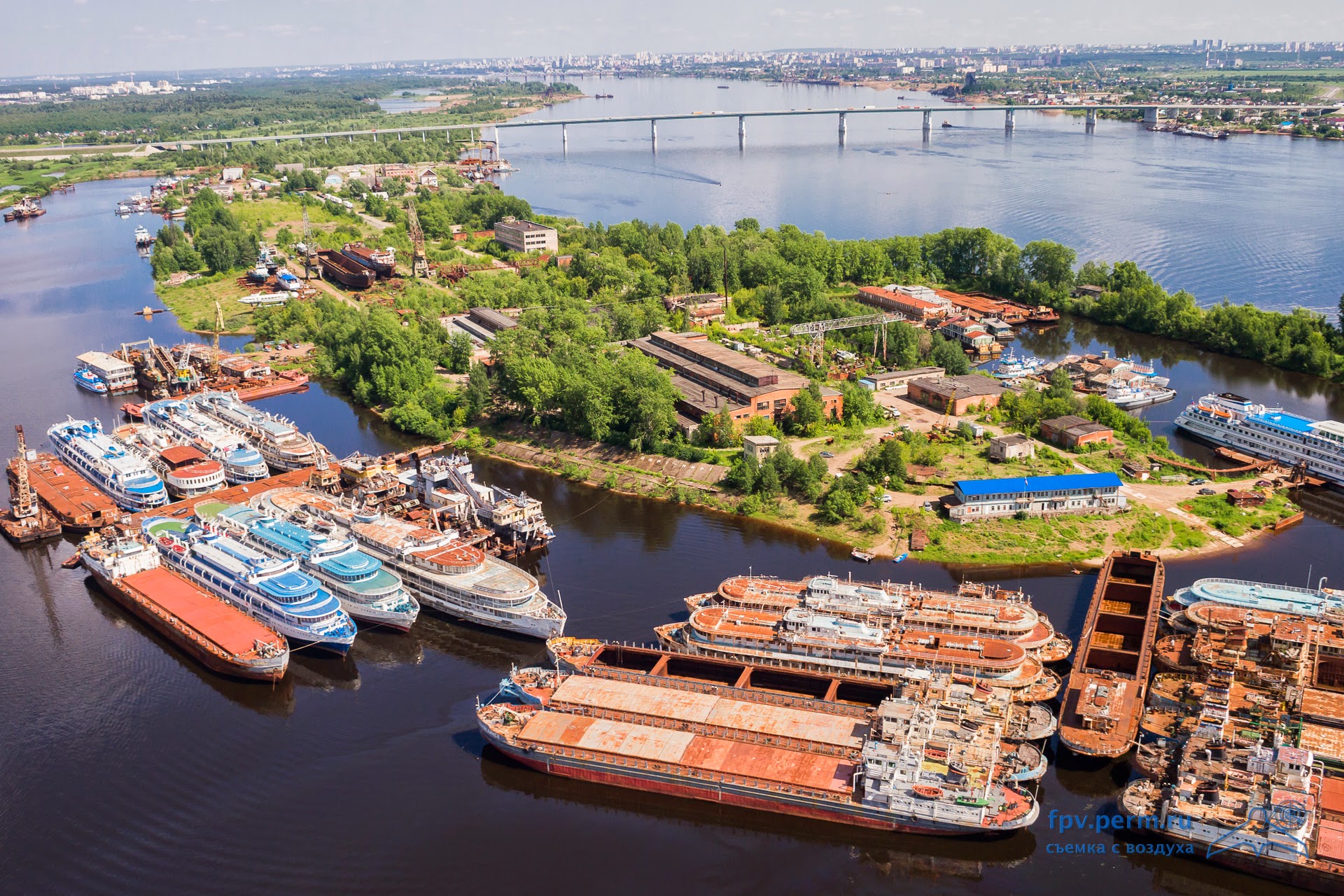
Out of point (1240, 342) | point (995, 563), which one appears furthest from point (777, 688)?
point (1240, 342)

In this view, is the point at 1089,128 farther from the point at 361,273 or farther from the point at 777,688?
the point at 777,688

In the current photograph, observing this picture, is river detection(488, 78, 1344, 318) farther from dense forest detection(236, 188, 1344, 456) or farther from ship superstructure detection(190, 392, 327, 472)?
ship superstructure detection(190, 392, 327, 472)

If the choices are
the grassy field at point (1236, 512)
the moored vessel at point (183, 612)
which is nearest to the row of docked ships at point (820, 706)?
the moored vessel at point (183, 612)

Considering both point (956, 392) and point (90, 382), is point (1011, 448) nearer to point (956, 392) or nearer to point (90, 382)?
point (956, 392)

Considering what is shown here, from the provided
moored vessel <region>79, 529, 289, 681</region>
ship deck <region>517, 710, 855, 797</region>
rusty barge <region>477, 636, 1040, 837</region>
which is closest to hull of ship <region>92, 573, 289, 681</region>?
moored vessel <region>79, 529, 289, 681</region>

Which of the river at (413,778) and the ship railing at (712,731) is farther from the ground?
the ship railing at (712,731)

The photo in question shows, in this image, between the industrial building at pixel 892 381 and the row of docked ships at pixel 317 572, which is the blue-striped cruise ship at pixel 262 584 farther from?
the industrial building at pixel 892 381

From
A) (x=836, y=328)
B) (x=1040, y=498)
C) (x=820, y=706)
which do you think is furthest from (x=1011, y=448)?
(x=820, y=706)
